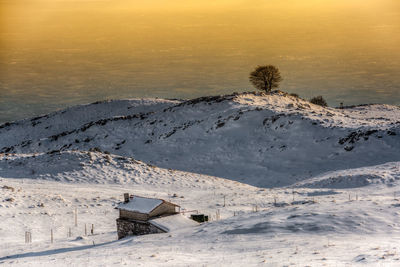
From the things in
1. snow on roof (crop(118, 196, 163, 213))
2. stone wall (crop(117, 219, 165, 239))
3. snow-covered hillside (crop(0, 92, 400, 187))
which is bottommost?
stone wall (crop(117, 219, 165, 239))

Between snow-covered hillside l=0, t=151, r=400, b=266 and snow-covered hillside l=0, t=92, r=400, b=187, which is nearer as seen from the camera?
snow-covered hillside l=0, t=151, r=400, b=266

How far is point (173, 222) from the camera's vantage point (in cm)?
3083

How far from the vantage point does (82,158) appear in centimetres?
5056

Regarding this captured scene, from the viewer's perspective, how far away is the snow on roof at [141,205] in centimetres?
3062

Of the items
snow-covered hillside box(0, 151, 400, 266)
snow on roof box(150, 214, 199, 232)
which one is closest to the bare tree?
snow-covered hillside box(0, 151, 400, 266)

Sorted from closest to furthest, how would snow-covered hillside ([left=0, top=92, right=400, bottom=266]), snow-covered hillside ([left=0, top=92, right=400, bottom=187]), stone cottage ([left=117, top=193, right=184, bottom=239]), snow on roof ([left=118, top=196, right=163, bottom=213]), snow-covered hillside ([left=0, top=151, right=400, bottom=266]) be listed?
snow-covered hillside ([left=0, top=151, right=400, bottom=266]) → snow-covered hillside ([left=0, top=92, right=400, bottom=266]) → stone cottage ([left=117, top=193, right=184, bottom=239]) → snow on roof ([left=118, top=196, right=163, bottom=213]) → snow-covered hillside ([left=0, top=92, right=400, bottom=187])

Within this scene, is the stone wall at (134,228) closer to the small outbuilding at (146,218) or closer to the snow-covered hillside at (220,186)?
the small outbuilding at (146,218)

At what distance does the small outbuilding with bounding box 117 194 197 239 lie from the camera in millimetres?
30328

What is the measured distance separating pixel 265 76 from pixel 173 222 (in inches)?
2593

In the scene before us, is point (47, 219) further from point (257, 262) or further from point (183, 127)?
point (183, 127)

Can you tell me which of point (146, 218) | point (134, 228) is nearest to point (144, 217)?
point (146, 218)

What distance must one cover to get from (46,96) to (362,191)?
146660mm

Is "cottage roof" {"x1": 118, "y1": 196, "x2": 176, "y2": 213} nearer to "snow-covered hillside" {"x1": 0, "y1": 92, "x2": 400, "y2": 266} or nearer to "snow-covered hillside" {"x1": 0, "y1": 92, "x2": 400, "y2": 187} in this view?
"snow-covered hillside" {"x1": 0, "y1": 92, "x2": 400, "y2": 266}

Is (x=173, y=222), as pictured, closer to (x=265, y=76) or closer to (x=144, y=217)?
(x=144, y=217)
